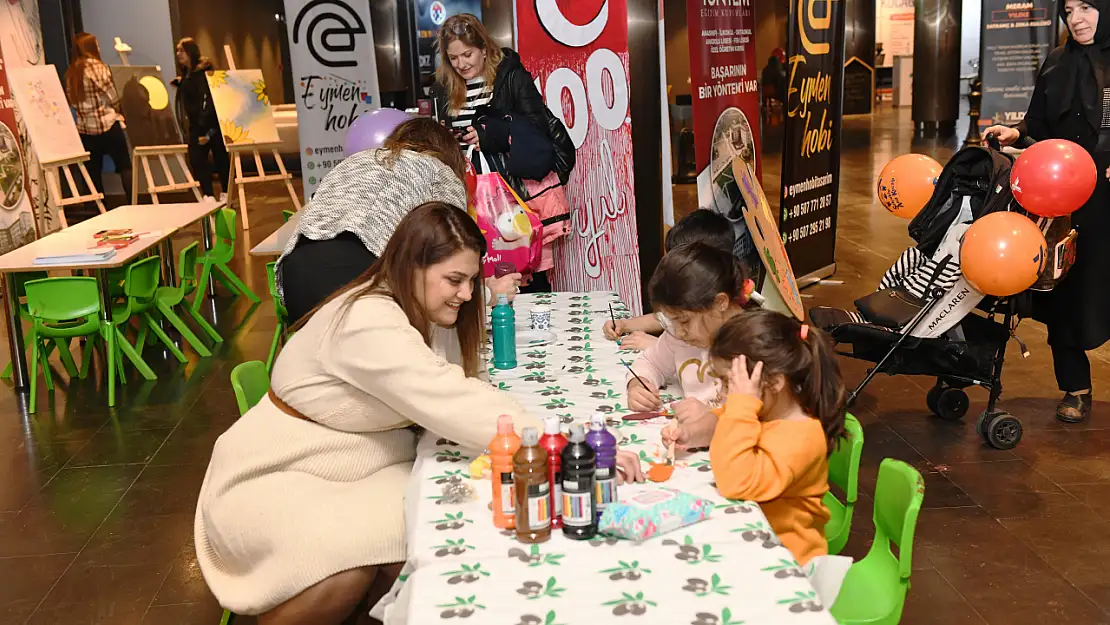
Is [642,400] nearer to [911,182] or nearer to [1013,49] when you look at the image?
[911,182]

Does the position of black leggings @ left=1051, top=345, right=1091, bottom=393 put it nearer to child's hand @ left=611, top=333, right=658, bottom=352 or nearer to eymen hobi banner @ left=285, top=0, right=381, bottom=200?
child's hand @ left=611, top=333, right=658, bottom=352

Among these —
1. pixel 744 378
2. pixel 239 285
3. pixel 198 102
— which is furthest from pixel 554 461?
pixel 198 102

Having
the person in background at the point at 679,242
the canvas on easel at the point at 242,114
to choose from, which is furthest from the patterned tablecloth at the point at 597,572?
the canvas on easel at the point at 242,114

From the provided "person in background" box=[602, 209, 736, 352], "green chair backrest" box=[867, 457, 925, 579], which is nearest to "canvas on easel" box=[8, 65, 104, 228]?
"person in background" box=[602, 209, 736, 352]

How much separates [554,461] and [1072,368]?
368 centimetres

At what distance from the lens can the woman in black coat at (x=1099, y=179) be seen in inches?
182

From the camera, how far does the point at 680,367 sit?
3070 millimetres

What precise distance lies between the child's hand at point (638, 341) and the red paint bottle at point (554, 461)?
Answer: 4.28 ft

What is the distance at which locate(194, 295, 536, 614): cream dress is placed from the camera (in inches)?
98.8

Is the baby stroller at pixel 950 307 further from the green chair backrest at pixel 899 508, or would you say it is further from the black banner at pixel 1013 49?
the black banner at pixel 1013 49

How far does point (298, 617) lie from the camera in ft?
Answer: 8.59

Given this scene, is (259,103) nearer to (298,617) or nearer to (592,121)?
(592,121)

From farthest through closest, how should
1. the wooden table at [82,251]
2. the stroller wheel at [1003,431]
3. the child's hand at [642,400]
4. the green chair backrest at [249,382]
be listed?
the wooden table at [82,251]
the stroller wheel at [1003,431]
the green chair backrest at [249,382]
the child's hand at [642,400]

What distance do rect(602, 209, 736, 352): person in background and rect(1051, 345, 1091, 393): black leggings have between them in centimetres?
187
